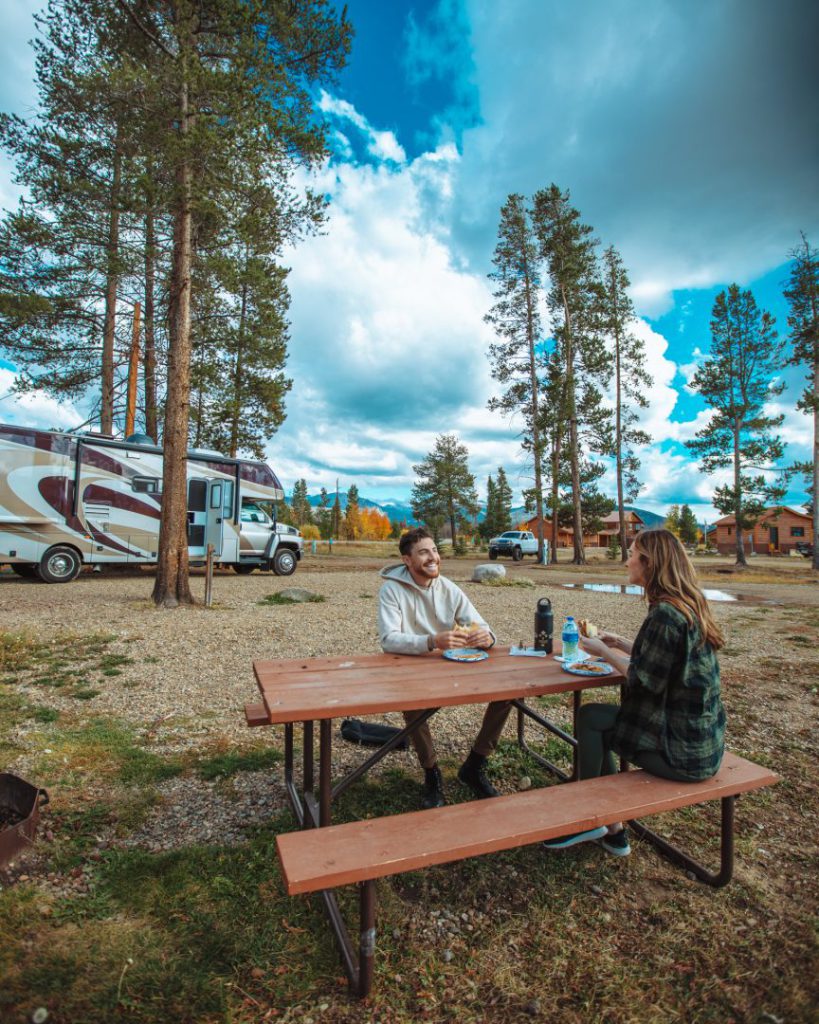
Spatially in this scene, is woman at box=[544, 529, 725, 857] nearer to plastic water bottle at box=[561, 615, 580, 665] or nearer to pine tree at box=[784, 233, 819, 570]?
plastic water bottle at box=[561, 615, 580, 665]

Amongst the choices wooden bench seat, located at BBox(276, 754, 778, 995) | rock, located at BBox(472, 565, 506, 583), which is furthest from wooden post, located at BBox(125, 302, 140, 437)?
wooden bench seat, located at BBox(276, 754, 778, 995)

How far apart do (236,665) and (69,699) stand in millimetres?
1582

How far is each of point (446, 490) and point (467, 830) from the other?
45.1m

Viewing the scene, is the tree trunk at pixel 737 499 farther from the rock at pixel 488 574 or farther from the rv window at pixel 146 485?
the rv window at pixel 146 485

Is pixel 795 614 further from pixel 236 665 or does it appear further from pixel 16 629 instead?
pixel 16 629

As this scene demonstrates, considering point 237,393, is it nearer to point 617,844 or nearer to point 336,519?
point 617,844

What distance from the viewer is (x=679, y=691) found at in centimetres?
231

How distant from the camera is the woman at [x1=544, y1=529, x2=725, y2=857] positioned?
2283 mm

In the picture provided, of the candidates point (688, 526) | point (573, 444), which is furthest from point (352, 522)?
point (573, 444)

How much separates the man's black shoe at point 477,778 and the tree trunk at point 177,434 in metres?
7.07

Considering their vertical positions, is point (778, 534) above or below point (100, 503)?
above

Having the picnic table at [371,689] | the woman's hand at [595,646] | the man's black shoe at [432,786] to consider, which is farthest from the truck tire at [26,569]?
the woman's hand at [595,646]

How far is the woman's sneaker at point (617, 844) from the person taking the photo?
262cm

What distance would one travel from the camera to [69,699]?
4.62m
